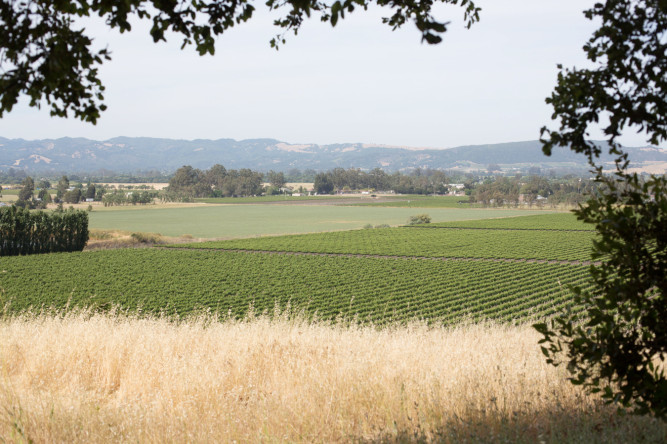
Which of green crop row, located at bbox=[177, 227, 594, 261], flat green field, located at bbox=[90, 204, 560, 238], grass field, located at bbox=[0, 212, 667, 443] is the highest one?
grass field, located at bbox=[0, 212, 667, 443]

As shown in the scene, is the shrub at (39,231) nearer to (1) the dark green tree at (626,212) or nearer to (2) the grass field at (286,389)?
(2) the grass field at (286,389)

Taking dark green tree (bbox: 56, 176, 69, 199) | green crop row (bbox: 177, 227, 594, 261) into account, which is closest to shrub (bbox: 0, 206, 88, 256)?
green crop row (bbox: 177, 227, 594, 261)

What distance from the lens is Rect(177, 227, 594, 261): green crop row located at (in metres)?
51.3

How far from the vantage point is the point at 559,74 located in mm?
4379

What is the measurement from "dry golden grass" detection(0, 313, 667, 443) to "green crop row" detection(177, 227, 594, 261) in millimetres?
43183

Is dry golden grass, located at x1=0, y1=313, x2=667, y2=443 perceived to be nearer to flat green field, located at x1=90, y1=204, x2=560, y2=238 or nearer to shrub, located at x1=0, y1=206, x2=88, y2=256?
shrub, located at x1=0, y1=206, x2=88, y2=256

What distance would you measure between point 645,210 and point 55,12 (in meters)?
4.21

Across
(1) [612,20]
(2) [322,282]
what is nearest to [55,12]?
(1) [612,20]

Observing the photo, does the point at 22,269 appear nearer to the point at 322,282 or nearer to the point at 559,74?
the point at 322,282

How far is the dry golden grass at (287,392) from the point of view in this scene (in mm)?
4684

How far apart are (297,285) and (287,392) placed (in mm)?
28938

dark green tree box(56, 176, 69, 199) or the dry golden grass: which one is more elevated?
the dry golden grass

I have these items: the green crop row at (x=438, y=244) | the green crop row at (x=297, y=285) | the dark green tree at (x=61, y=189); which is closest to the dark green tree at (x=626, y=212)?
the green crop row at (x=297, y=285)

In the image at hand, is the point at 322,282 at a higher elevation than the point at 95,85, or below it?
below
